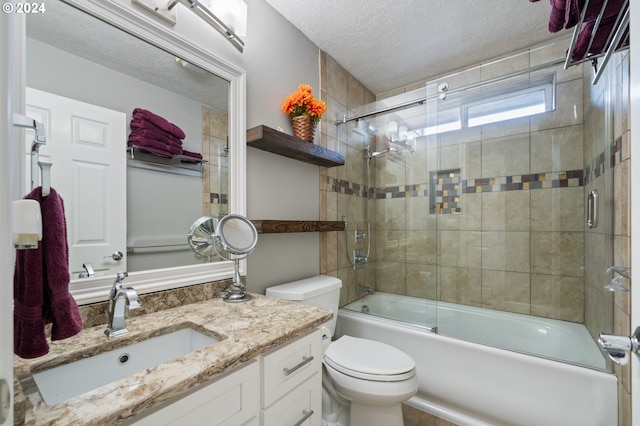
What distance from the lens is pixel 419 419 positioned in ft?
5.25

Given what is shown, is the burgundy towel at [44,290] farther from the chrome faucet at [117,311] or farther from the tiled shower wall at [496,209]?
A: the tiled shower wall at [496,209]

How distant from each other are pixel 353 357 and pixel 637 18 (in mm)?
1498

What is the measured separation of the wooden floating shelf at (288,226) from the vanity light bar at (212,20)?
0.90 meters

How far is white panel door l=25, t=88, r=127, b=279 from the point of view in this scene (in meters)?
0.89

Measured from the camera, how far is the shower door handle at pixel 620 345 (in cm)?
49

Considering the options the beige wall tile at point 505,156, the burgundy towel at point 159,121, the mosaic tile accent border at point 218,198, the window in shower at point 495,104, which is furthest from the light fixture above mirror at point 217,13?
the beige wall tile at point 505,156

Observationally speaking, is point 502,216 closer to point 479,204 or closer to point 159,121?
point 479,204

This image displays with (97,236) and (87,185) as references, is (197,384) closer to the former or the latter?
(97,236)

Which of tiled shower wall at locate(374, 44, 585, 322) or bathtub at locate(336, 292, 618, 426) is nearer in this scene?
bathtub at locate(336, 292, 618, 426)

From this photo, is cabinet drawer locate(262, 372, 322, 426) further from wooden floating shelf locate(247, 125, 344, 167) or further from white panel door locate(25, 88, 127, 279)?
wooden floating shelf locate(247, 125, 344, 167)

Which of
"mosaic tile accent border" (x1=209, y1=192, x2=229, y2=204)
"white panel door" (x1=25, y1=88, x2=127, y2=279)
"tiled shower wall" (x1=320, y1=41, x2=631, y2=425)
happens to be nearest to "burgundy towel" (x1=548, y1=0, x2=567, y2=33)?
"tiled shower wall" (x1=320, y1=41, x2=631, y2=425)

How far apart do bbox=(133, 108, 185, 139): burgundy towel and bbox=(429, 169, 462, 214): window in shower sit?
182 centimetres

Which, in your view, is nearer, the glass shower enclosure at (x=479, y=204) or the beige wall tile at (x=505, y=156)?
the glass shower enclosure at (x=479, y=204)

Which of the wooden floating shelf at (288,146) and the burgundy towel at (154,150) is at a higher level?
the wooden floating shelf at (288,146)
